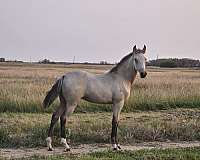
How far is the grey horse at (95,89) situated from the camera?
9.03 metres

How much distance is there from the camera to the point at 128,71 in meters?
9.62

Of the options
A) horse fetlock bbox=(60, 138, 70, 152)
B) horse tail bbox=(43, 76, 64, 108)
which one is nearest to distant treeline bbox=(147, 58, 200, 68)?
horse tail bbox=(43, 76, 64, 108)

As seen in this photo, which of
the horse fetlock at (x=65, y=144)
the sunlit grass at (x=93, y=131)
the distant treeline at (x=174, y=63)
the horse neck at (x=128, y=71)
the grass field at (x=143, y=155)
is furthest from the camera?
the distant treeline at (x=174, y=63)

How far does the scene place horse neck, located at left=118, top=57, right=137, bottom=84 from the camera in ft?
31.4

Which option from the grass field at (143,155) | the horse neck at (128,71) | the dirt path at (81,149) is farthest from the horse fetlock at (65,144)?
the horse neck at (128,71)

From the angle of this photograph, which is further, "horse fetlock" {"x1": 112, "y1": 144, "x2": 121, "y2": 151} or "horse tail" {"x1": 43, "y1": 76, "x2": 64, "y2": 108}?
"horse tail" {"x1": 43, "y1": 76, "x2": 64, "y2": 108}

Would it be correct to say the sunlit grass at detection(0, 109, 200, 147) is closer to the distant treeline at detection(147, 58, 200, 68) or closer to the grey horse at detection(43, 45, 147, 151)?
the grey horse at detection(43, 45, 147, 151)

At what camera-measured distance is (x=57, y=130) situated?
1048 centimetres

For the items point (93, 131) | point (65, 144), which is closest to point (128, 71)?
point (93, 131)

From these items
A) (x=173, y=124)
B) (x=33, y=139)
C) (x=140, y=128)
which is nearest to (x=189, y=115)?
(x=173, y=124)

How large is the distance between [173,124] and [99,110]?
4.74 meters

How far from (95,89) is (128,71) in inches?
39.1

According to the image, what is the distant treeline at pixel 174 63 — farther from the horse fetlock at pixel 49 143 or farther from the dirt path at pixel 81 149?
the horse fetlock at pixel 49 143

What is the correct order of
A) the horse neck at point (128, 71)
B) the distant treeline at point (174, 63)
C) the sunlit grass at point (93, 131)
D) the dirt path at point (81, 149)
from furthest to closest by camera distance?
the distant treeline at point (174, 63), the sunlit grass at point (93, 131), the horse neck at point (128, 71), the dirt path at point (81, 149)
